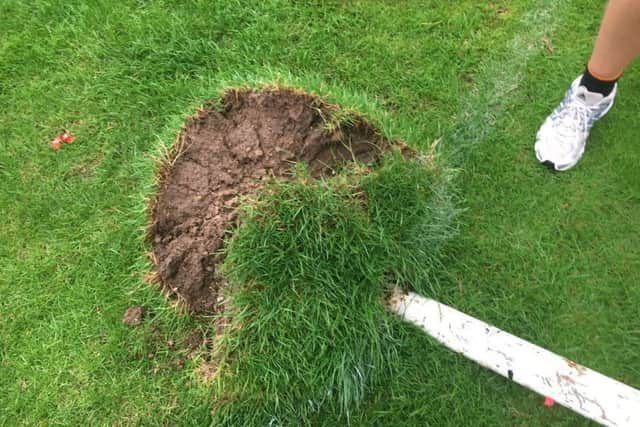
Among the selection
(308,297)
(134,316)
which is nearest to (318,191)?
(308,297)

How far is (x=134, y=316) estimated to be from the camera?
197 cm

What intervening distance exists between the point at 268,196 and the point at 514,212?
1066 mm

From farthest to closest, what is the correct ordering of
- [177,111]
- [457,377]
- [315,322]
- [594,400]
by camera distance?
[177,111] → [457,377] → [315,322] → [594,400]

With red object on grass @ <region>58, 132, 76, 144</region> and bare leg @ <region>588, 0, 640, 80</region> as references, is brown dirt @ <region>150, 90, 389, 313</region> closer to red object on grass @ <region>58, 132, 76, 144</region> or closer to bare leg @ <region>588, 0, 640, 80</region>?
red object on grass @ <region>58, 132, 76, 144</region>

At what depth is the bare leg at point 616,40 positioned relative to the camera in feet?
5.62

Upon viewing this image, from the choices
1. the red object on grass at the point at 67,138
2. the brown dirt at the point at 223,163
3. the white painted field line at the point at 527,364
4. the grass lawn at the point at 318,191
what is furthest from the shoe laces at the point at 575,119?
the red object on grass at the point at 67,138

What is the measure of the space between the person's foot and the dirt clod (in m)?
1.80

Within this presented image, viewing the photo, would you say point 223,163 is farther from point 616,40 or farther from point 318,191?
point 616,40

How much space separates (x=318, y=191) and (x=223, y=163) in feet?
1.34

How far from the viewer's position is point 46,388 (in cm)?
194

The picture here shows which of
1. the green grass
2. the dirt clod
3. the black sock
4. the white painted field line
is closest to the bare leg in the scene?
the black sock

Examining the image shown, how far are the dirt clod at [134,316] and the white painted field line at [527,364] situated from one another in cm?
98

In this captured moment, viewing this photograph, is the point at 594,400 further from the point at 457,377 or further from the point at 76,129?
the point at 76,129

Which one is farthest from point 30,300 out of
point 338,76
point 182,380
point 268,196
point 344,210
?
point 338,76
